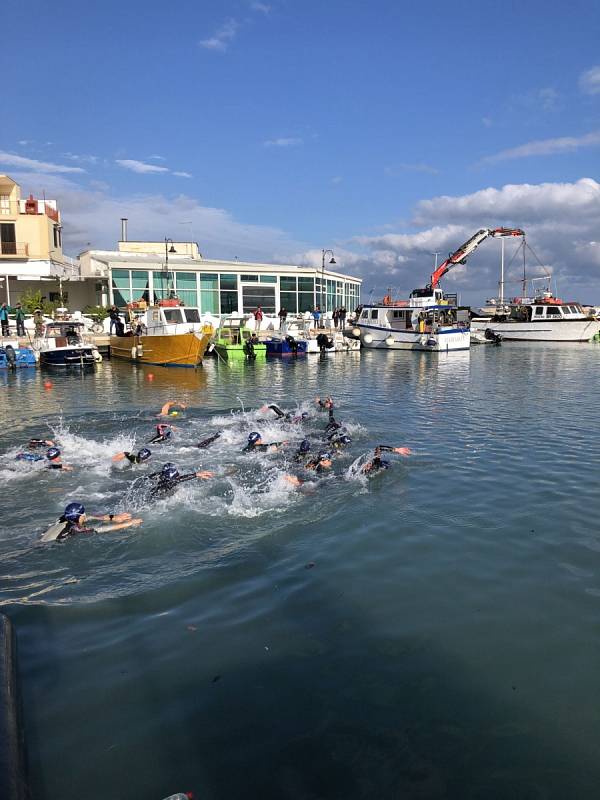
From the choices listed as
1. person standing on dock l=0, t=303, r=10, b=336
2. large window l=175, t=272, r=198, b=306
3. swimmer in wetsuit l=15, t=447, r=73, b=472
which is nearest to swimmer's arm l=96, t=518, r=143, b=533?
swimmer in wetsuit l=15, t=447, r=73, b=472

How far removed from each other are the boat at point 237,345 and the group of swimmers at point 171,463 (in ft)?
69.3

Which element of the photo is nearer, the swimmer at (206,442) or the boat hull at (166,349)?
the swimmer at (206,442)

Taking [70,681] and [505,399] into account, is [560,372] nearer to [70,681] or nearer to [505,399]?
[505,399]

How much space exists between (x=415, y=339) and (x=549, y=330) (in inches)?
670

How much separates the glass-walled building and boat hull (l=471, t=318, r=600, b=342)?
17902mm

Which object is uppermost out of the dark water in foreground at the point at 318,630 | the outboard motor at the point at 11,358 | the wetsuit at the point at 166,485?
the outboard motor at the point at 11,358

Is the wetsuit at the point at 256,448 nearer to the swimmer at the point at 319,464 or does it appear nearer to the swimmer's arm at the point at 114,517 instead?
Answer: the swimmer at the point at 319,464

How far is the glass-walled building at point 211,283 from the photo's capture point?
46.4 metres

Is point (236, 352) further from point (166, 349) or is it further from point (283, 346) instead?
point (166, 349)

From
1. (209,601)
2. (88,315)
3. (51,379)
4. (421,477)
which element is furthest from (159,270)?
(209,601)

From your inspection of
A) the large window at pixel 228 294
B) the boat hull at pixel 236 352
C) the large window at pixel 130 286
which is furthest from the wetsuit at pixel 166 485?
the large window at pixel 228 294

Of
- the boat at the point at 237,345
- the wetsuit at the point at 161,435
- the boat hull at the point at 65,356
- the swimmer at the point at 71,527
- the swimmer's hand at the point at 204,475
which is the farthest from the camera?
the boat at the point at 237,345

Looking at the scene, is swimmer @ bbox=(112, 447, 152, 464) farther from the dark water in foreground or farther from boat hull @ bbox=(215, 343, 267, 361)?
boat hull @ bbox=(215, 343, 267, 361)

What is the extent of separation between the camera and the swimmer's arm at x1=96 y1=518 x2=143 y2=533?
9.44 meters
